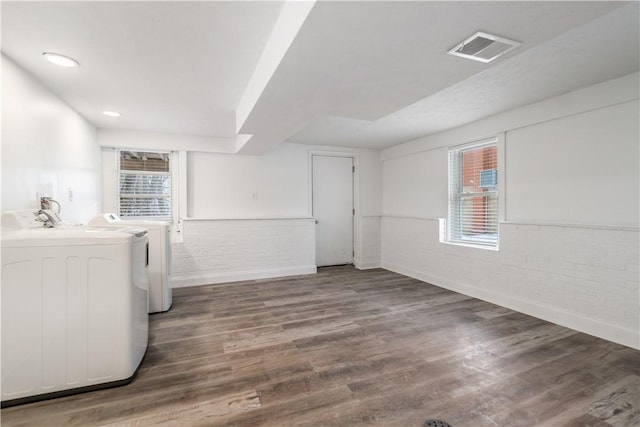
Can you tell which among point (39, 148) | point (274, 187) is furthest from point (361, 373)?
point (274, 187)

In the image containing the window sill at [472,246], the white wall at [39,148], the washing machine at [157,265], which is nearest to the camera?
the white wall at [39,148]

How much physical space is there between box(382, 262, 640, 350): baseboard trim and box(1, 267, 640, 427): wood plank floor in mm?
113

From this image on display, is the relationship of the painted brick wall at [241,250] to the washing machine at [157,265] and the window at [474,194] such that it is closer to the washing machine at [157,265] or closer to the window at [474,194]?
the washing machine at [157,265]

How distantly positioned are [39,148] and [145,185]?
2.12m

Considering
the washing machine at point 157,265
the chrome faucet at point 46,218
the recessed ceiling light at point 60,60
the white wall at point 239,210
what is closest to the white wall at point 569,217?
the white wall at point 239,210

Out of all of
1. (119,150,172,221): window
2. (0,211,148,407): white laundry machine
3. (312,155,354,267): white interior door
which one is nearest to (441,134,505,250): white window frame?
(312,155,354,267): white interior door

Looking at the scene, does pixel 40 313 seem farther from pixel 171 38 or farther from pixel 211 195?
pixel 211 195

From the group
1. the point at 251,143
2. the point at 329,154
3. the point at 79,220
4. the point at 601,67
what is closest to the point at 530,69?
the point at 601,67

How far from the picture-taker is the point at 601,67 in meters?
2.45

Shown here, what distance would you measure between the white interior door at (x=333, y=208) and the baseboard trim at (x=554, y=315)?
2003 mm

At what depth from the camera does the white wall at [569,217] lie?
8.75ft

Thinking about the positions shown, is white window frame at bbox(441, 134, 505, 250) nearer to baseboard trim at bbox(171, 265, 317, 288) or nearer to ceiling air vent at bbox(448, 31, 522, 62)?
baseboard trim at bbox(171, 265, 317, 288)

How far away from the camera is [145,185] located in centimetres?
456

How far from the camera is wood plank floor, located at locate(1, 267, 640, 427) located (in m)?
1.76
